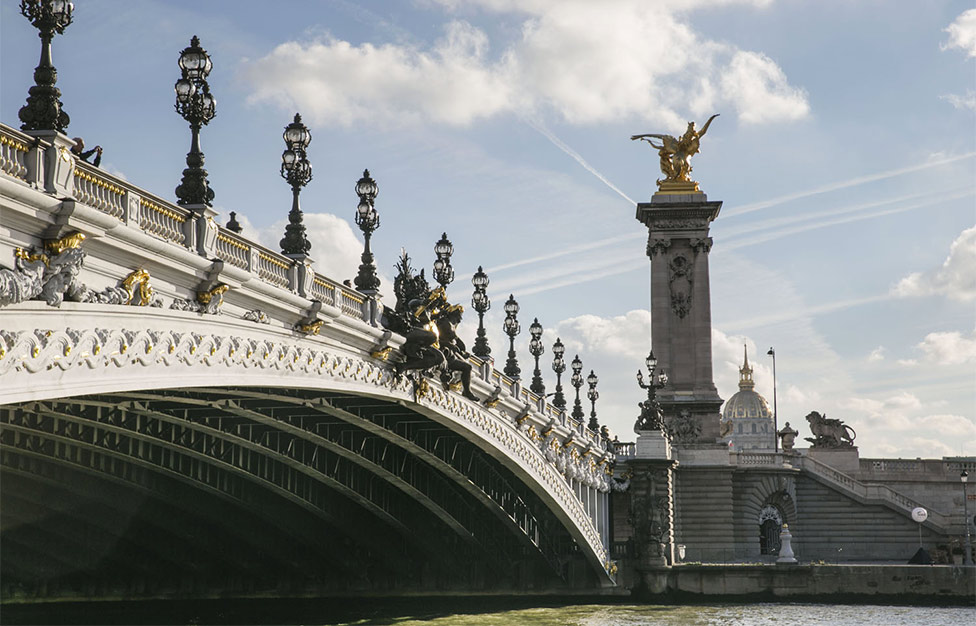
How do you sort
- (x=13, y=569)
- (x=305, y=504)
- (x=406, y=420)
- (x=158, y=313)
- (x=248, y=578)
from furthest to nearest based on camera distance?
(x=248, y=578)
(x=13, y=569)
(x=305, y=504)
(x=406, y=420)
(x=158, y=313)

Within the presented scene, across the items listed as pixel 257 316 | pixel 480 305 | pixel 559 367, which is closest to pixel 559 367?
pixel 559 367

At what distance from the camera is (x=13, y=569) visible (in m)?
53.8

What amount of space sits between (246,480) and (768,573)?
83.8 feet

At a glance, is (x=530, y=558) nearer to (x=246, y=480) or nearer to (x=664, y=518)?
(x=664, y=518)

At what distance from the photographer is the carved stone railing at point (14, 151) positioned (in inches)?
662

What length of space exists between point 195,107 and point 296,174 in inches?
177

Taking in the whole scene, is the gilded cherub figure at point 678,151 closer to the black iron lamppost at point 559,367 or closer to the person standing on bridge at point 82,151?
the black iron lamppost at point 559,367

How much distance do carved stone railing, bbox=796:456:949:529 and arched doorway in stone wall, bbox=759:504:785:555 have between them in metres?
3.45

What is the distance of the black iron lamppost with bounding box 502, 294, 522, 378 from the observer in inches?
1889

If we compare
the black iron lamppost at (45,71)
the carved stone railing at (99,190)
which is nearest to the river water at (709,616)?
the carved stone railing at (99,190)

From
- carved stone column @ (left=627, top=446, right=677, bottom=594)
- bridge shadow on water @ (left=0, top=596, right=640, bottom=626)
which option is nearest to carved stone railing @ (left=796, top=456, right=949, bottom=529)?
carved stone column @ (left=627, top=446, right=677, bottom=594)

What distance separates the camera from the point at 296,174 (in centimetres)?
2630

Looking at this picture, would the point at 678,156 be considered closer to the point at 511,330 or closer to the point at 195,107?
the point at 511,330

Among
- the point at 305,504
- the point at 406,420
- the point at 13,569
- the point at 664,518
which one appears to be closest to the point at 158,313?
the point at 406,420
